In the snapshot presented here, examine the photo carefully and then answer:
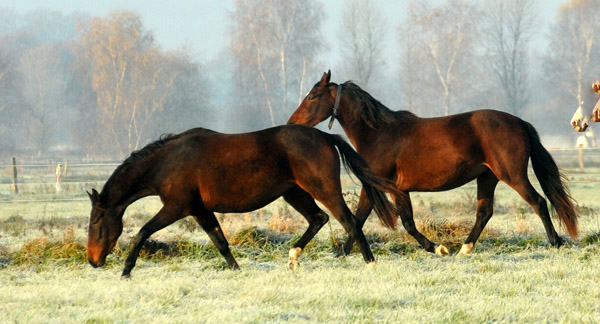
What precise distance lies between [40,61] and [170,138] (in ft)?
235

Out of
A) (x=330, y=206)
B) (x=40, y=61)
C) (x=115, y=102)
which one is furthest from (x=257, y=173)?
(x=40, y=61)

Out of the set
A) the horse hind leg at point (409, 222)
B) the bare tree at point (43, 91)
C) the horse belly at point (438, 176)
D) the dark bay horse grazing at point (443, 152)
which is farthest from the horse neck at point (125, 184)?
the bare tree at point (43, 91)

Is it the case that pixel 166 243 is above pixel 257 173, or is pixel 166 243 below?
below

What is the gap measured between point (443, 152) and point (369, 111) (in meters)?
0.94

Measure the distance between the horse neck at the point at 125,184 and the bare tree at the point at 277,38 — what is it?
148 ft

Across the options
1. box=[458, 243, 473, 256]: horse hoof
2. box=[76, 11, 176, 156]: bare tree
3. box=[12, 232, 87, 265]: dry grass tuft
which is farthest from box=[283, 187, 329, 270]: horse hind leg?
box=[76, 11, 176, 156]: bare tree

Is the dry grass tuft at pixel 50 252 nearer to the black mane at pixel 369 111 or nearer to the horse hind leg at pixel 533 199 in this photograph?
the black mane at pixel 369 111

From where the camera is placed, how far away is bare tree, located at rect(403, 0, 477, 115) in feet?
177

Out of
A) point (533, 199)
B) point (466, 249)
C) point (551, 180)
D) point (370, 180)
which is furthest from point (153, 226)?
point (551, 180)

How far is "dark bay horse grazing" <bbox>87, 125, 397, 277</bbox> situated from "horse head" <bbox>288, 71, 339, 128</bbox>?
1.70 metres

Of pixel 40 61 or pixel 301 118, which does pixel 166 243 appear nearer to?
pixel 301 118

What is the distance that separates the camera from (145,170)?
7.48m

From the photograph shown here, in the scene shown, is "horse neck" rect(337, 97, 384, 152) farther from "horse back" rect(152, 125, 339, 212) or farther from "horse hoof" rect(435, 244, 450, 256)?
"horse back" rect(152, 125, 339, 212)

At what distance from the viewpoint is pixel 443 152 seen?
8.73 m
